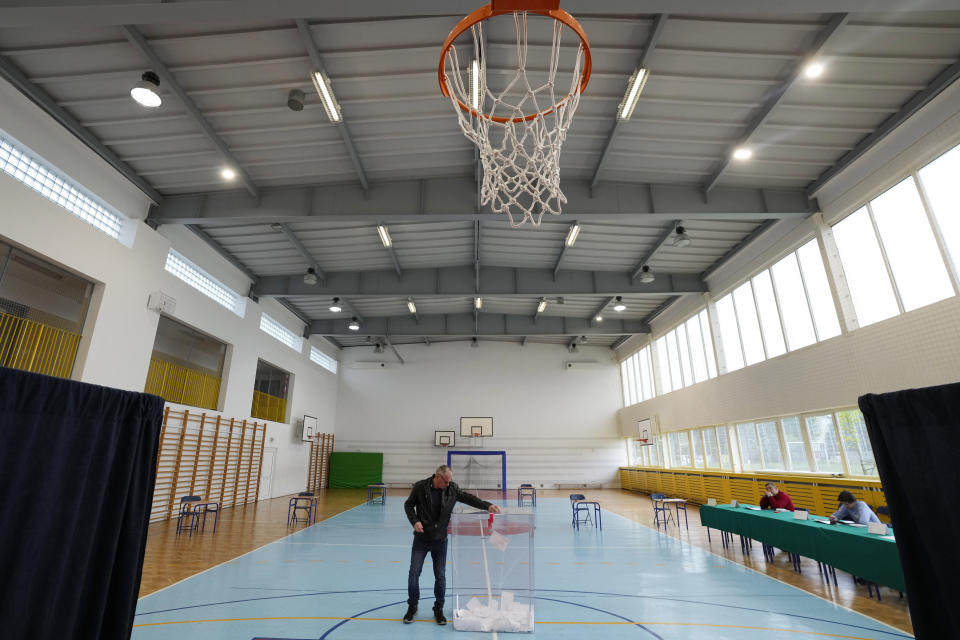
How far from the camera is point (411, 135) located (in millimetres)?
8648

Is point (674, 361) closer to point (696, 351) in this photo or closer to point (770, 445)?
point (696, 351)

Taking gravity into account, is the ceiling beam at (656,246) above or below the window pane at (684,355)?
above

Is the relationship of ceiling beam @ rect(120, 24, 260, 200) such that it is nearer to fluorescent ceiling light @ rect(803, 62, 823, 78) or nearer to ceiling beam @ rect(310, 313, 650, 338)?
fluorescent ceiling light @ rect(803, 62, 823, 78)

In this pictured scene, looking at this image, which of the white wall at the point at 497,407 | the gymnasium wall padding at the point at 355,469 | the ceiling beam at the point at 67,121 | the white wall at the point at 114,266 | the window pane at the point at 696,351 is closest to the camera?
the ceiling beam at the point at 67,121

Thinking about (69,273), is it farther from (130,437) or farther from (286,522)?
(130,437)

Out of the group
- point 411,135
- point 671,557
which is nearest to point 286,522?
point 671,557

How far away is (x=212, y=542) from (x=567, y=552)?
6434 mm

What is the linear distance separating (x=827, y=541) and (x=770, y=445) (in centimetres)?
689

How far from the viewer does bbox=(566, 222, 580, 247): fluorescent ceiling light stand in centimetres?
1132

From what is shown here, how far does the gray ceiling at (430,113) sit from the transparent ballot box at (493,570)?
215 inches

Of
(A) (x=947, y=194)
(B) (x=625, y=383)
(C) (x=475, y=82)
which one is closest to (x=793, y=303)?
(A) (x=947, y=194)

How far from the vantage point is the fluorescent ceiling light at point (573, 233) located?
11.3 meters

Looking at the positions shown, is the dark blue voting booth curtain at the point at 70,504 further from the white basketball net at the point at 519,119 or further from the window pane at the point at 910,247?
the window pane at the point at 910,247

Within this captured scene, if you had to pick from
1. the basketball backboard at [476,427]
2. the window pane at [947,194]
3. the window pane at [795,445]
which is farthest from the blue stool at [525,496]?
the window pane at [947,194]
